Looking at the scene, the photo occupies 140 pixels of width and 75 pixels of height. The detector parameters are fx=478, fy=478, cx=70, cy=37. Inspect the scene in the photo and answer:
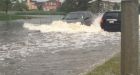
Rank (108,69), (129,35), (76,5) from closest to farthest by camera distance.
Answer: (129,35)
(108,69)
(76,5)

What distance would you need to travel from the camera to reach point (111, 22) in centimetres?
3241

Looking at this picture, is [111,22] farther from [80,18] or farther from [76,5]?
[76,5]

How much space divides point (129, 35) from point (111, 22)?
1039 inches

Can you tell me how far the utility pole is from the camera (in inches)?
237

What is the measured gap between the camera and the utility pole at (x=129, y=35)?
6023 mm

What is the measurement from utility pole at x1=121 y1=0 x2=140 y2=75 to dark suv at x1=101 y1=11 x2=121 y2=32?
26.0 metres

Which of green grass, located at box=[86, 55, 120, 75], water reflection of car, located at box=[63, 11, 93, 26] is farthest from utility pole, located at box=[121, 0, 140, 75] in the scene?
water reflection of car, located at box=[63, 11, 93, 26]

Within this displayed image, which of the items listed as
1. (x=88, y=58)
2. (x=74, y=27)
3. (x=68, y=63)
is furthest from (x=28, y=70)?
(x=74, y=27)

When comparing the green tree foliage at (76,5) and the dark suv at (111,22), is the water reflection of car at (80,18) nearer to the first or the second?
the dark suv at (111,22)

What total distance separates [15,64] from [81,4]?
246ft

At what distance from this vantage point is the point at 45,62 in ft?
44.3

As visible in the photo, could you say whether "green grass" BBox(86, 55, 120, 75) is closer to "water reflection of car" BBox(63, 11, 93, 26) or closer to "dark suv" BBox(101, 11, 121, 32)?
"dark suv" BBox(101, 11, 121, 32)

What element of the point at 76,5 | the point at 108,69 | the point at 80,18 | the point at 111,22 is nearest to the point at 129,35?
the point at 108,69

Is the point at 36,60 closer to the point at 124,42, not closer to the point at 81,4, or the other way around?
the point at 124,42
